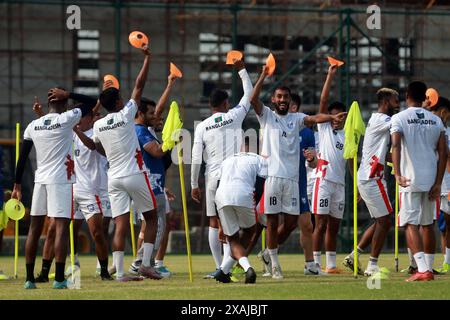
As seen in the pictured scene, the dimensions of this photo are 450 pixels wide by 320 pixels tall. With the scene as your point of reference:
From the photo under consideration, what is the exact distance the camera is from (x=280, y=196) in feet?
50.2

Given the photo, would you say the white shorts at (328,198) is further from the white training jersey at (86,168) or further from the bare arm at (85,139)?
the bare arm at (85,139)

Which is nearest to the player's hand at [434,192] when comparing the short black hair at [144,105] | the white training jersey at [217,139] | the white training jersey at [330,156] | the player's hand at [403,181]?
the player's hand at [403,181]

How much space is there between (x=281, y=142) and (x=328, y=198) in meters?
2.01

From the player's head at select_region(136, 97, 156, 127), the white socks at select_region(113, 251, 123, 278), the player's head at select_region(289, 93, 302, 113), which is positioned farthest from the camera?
the player's head at select_region(289, 93, 302, 113)

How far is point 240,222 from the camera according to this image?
1413 centimetres

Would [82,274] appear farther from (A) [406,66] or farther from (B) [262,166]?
(A) [406,66]

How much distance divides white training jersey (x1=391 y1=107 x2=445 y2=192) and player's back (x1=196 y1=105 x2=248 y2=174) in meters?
2.04

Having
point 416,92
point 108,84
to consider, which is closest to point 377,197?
point 416,92

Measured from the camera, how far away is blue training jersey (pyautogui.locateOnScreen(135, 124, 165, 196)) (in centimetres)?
1567

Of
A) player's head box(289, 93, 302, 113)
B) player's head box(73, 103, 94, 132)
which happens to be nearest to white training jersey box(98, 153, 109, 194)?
player's head box(73, 103, 94, 132)

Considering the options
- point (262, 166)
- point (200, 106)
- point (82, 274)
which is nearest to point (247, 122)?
point (200, 106)

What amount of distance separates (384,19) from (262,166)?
26.4 meters

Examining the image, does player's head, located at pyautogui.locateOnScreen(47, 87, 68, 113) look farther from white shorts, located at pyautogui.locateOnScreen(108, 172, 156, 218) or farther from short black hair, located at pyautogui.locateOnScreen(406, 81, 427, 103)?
short black hair, located at pyautogui.locateOnScreen(406, 81, 427, 103)

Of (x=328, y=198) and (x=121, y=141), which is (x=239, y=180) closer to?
(x=121, y=141)
